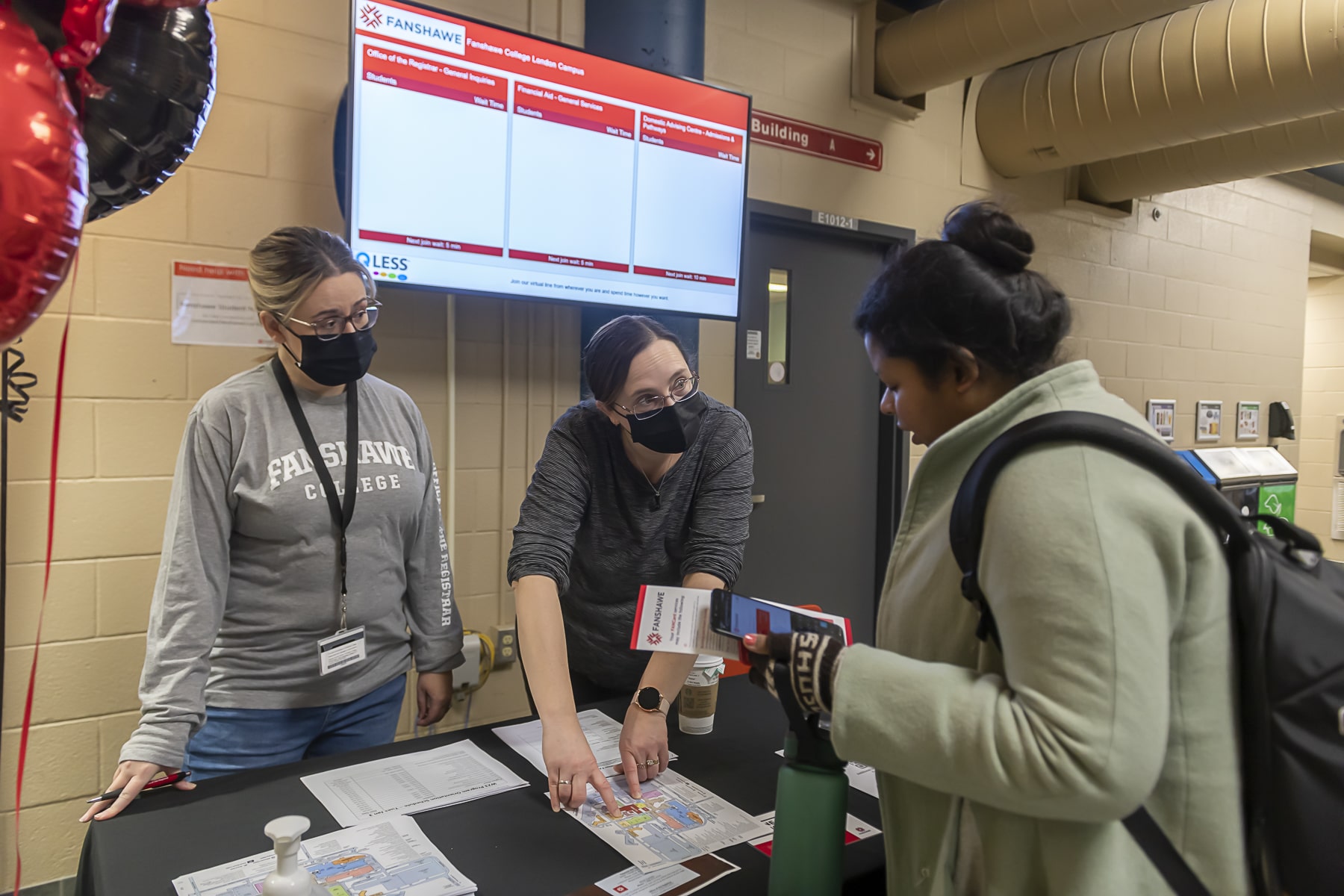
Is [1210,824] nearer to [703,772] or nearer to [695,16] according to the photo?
[703,772]

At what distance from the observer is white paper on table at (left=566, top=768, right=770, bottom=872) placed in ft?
3.41

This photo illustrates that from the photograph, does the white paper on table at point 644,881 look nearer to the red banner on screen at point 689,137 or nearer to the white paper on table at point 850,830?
the white paper on table at point 850,830

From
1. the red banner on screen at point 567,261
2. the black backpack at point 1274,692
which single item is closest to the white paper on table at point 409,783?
the black backpack at point 1274,692

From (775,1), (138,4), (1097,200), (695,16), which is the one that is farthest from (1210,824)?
(1097,200)

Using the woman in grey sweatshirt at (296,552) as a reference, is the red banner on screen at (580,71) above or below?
above

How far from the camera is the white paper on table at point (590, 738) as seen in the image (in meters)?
1.29

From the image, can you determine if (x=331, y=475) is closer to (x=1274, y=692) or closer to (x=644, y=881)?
(x=644, y=881)

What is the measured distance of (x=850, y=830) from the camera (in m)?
1.12

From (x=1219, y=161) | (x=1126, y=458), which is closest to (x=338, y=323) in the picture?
(x=1126, y=458)

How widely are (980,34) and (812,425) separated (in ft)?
5.04

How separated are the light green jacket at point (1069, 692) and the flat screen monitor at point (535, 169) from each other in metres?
1.71

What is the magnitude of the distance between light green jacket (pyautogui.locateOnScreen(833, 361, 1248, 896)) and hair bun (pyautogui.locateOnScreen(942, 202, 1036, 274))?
130mm

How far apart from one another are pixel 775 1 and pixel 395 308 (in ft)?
6.10

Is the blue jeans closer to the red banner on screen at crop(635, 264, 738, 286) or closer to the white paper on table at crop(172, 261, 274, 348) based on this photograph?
the white paper on table at crop(172, 261, 274, 348)
